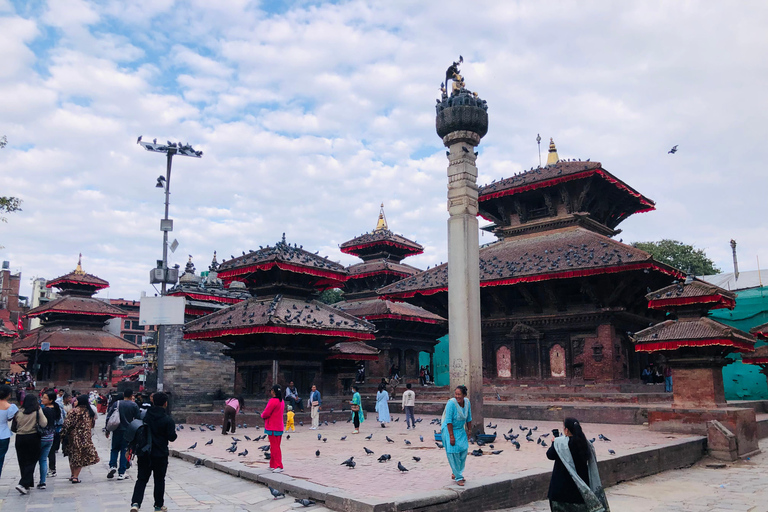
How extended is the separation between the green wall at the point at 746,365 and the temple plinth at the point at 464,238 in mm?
20997

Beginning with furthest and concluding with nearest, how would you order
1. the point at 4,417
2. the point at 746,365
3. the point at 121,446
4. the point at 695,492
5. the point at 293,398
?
the point at 746,365 → the point at 293,398 → the point at 121,446 → the point at 695,492 → the point at 4,417

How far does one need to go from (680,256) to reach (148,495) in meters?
49.3

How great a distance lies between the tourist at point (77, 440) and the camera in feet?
35.9

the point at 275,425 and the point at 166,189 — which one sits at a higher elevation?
the point at 166,189

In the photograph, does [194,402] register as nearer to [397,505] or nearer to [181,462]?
[181,462]

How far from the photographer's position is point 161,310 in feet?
54.8

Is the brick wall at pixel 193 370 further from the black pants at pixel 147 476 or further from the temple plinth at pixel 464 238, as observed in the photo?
the black pants at pixel 147 476

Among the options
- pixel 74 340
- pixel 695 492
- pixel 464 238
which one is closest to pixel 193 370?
pixel 464 238

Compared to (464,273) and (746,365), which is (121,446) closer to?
(464,273)

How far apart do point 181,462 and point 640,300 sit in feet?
60.5

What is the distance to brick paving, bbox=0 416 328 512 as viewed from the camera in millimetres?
8984

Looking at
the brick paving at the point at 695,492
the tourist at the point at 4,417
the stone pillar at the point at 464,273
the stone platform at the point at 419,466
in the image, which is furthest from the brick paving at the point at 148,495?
the stone pillar at the point at 464,273

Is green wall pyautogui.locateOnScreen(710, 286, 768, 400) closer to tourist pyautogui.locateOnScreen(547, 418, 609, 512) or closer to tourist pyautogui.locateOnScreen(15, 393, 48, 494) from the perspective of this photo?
tourist pyautogui.locateOnScreen(547, 418, 609, 512)

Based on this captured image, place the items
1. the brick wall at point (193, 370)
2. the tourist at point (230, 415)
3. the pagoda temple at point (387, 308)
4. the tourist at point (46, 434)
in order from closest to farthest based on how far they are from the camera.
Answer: the tourist at point (46, 434), the tourist at point (230, 415), the brick wall at point (193, 370), the pagoda temple at point (387, 308)
